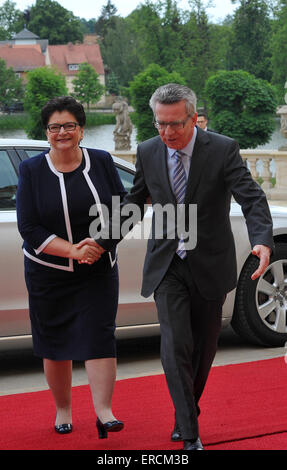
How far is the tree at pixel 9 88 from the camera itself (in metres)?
70.4

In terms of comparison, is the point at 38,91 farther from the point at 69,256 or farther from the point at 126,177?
the point at 69,256

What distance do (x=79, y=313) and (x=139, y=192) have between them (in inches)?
26.3

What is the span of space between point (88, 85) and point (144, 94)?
2239 inches

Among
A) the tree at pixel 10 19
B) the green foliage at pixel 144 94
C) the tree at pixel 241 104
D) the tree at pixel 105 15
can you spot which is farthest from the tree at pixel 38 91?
the tree at pixel 105 15

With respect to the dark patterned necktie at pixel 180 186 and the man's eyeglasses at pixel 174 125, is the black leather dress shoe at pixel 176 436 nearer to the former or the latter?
the dark patterned necktie at pixel 180 186

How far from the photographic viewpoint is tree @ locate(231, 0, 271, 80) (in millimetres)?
75938

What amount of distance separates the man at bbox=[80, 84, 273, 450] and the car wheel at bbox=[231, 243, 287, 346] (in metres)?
2.26

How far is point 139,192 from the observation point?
4.43 meters

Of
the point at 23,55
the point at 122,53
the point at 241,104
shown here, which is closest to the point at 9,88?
the point at 122,53

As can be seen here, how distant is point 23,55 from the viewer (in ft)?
392

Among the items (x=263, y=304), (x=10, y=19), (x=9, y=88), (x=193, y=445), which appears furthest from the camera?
(x=10, y=19)

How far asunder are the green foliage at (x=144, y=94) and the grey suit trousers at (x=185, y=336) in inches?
932
